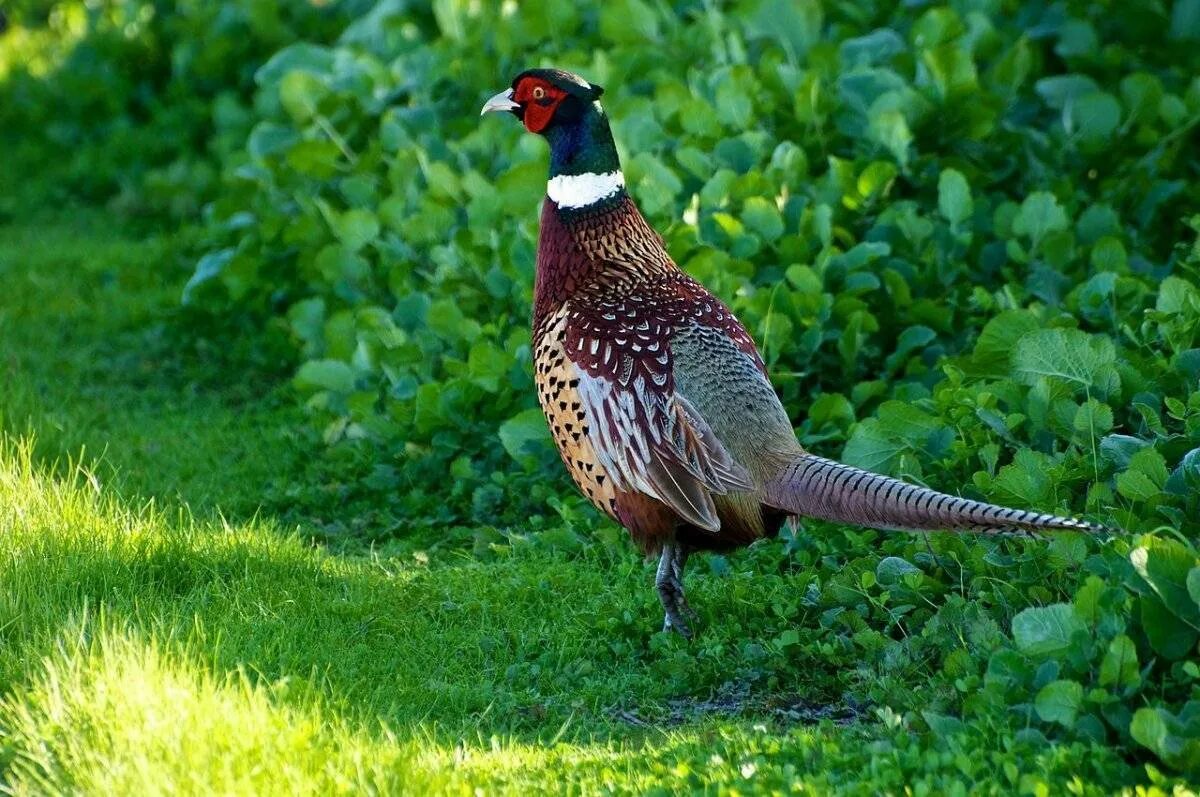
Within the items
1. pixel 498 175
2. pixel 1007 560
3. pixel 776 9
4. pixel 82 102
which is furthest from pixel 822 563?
pixel 82 102

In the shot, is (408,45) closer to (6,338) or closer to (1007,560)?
(6,338)

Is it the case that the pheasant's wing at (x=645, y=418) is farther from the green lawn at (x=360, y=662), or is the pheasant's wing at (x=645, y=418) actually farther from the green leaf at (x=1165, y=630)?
the green leaf at (x=1165, y=630)

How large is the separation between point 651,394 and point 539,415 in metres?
1.06

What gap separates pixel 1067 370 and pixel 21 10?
8.56 metres

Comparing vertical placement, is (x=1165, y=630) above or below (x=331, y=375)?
below

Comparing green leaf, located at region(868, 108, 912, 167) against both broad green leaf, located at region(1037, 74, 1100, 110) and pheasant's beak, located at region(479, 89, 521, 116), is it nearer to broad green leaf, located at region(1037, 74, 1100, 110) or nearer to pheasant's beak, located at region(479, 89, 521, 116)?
broad green leaf, located at region(1037, 74, 1100, 110)

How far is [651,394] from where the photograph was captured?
14.7 ft

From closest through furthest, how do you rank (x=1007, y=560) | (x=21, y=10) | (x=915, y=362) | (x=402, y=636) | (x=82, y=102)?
(x=1007, y=560) → (x=402, y=636) → (x=915, y=362) → (x=82, y=102) → (x=21, y=10)

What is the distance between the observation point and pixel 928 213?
21.2 ft

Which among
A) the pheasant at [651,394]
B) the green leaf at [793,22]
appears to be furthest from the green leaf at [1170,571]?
the green leaf at [793,22]

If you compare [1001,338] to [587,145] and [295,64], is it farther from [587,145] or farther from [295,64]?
[295,64]

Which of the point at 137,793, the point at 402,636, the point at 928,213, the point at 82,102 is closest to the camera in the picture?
the point at 137,793

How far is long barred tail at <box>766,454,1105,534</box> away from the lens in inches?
156

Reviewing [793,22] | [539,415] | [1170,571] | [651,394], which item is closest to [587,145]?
[651,394]
